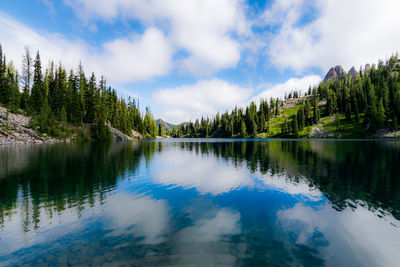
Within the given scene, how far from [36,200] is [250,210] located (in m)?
16.1

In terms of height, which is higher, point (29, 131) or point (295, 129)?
point (295, 129)

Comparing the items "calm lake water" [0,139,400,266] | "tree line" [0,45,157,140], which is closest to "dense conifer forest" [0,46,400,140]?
"tree line" [0,45,157,140]

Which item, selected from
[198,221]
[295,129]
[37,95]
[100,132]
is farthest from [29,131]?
[295,129]

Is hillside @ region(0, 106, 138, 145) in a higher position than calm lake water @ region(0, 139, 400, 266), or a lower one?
higher

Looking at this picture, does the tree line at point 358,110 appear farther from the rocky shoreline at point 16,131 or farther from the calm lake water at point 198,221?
the rocky shoreline at point 16,131

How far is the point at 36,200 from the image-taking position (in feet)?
43.0

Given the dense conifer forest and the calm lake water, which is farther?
the dense conifer forest

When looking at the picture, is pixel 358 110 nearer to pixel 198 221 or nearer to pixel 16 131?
pixel 198 221

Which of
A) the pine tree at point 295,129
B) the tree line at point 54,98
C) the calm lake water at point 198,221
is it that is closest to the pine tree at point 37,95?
the tree line at point 54,98

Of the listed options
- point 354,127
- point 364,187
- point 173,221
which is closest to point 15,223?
point 173,221

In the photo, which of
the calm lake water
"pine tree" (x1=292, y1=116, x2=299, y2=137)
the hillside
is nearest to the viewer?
the calm lake water

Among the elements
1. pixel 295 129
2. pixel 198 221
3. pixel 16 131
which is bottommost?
pixel 198 221

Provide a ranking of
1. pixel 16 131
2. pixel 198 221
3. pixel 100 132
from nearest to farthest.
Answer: pixel 198 221 → pixel 16 131 → pixel 100 132

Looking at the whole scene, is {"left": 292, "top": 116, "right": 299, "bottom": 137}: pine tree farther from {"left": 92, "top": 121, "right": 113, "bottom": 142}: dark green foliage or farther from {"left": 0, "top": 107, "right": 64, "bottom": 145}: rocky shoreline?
{"left": 0, "top": 107, "right": 64, "bottom": 145}: rocky shoreline
